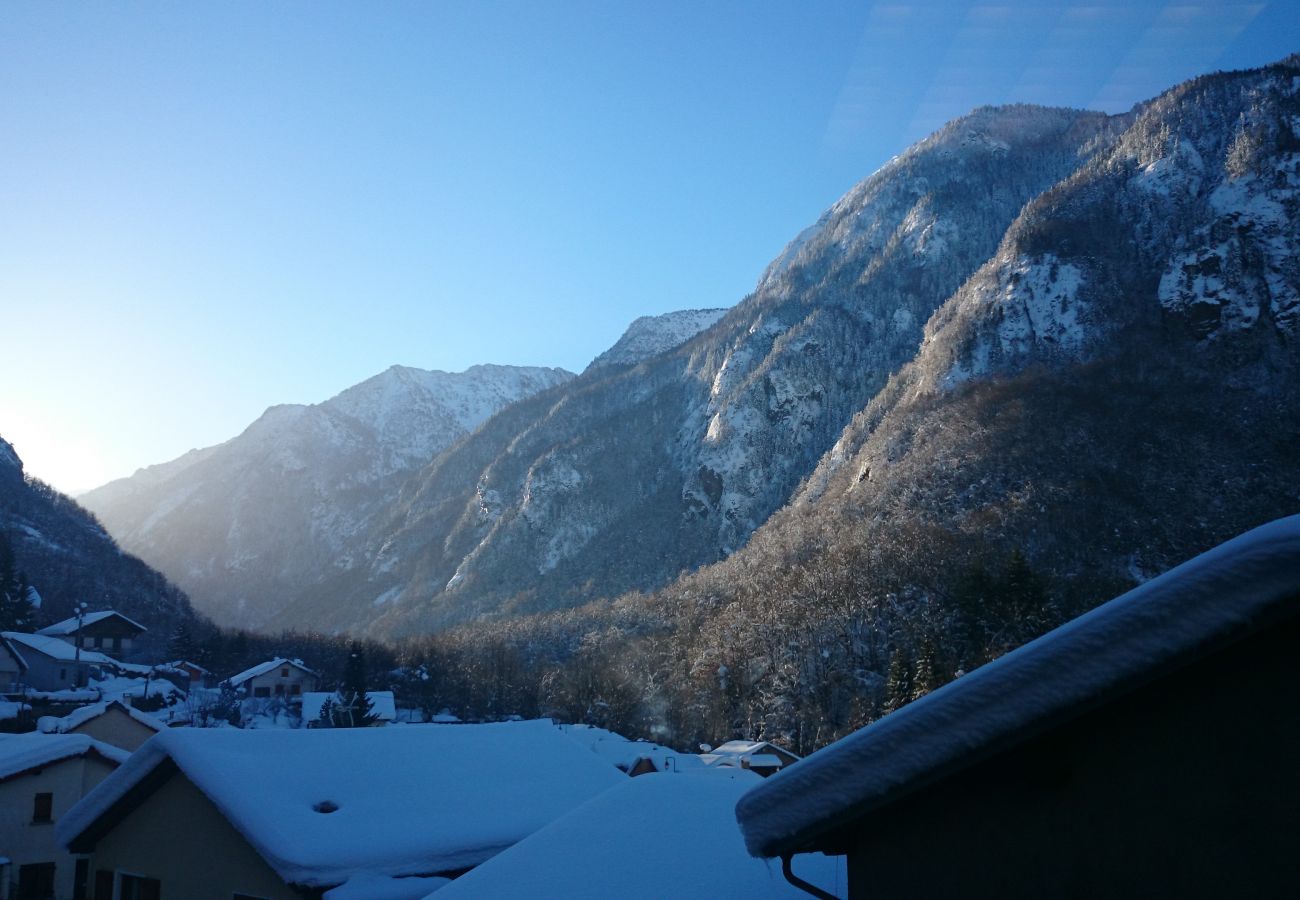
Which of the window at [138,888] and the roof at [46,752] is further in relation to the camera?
the roof at [46,752]

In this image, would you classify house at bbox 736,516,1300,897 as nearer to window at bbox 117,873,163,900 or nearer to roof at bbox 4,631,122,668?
window at bbox 117,873,163,900

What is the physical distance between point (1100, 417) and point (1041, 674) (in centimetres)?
9402

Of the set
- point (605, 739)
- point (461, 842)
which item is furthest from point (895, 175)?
point (461, 842)

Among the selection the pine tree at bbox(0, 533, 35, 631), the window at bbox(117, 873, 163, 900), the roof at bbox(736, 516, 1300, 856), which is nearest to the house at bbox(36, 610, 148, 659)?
the pine tree at bbox(0, 533, 35, 631)

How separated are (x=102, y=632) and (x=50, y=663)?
1636 cm

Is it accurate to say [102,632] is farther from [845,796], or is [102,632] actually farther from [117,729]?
[845,796]

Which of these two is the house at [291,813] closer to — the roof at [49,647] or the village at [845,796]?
the village at [845,796]

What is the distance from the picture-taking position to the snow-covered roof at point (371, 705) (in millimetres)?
52744

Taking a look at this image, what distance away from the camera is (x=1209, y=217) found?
330 feet

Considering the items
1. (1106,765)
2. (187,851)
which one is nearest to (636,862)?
(1106,765)

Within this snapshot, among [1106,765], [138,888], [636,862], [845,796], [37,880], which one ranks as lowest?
[37,880]

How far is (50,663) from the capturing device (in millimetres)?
Answer: 54969

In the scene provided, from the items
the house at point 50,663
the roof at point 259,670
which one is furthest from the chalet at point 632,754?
the house at point 50,663

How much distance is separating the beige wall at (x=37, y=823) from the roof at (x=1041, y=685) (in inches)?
740
